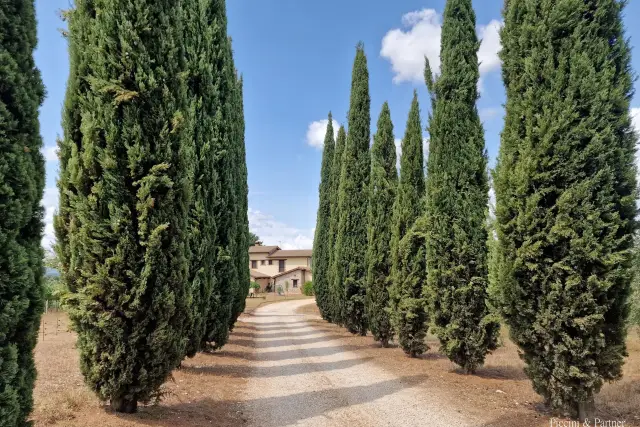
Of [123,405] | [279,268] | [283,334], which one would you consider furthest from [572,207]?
[279,268]

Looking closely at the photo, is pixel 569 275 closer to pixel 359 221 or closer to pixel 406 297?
pixel 406 297

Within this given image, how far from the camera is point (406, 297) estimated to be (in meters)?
11.8

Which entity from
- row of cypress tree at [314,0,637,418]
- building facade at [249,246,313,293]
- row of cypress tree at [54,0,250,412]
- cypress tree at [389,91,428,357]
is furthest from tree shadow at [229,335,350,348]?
building facade at [249,246,313,293]

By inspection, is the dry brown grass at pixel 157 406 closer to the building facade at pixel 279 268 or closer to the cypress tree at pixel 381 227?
the cypress tree at pixel 381 227

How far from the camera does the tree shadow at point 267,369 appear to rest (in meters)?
9.32

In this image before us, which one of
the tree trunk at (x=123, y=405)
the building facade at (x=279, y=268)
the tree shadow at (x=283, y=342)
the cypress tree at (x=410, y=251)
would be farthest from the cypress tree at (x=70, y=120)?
the building facade at (x=279, y=268)

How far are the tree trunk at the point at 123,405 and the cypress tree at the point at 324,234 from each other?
59.8 feet

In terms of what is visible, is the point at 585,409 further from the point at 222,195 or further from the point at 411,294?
the point at 222,195

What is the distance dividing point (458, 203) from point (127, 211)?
7040 mm

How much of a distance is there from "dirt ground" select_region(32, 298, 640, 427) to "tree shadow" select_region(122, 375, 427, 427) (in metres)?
0.02

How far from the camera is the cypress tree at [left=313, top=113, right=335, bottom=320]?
971 inches

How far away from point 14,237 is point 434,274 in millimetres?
8012

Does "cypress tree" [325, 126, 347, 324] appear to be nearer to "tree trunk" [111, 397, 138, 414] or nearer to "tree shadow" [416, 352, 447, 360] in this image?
"tree shadow" [416, 352, 447, 360]

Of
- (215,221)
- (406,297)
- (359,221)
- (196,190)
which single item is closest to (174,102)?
(196,190)
